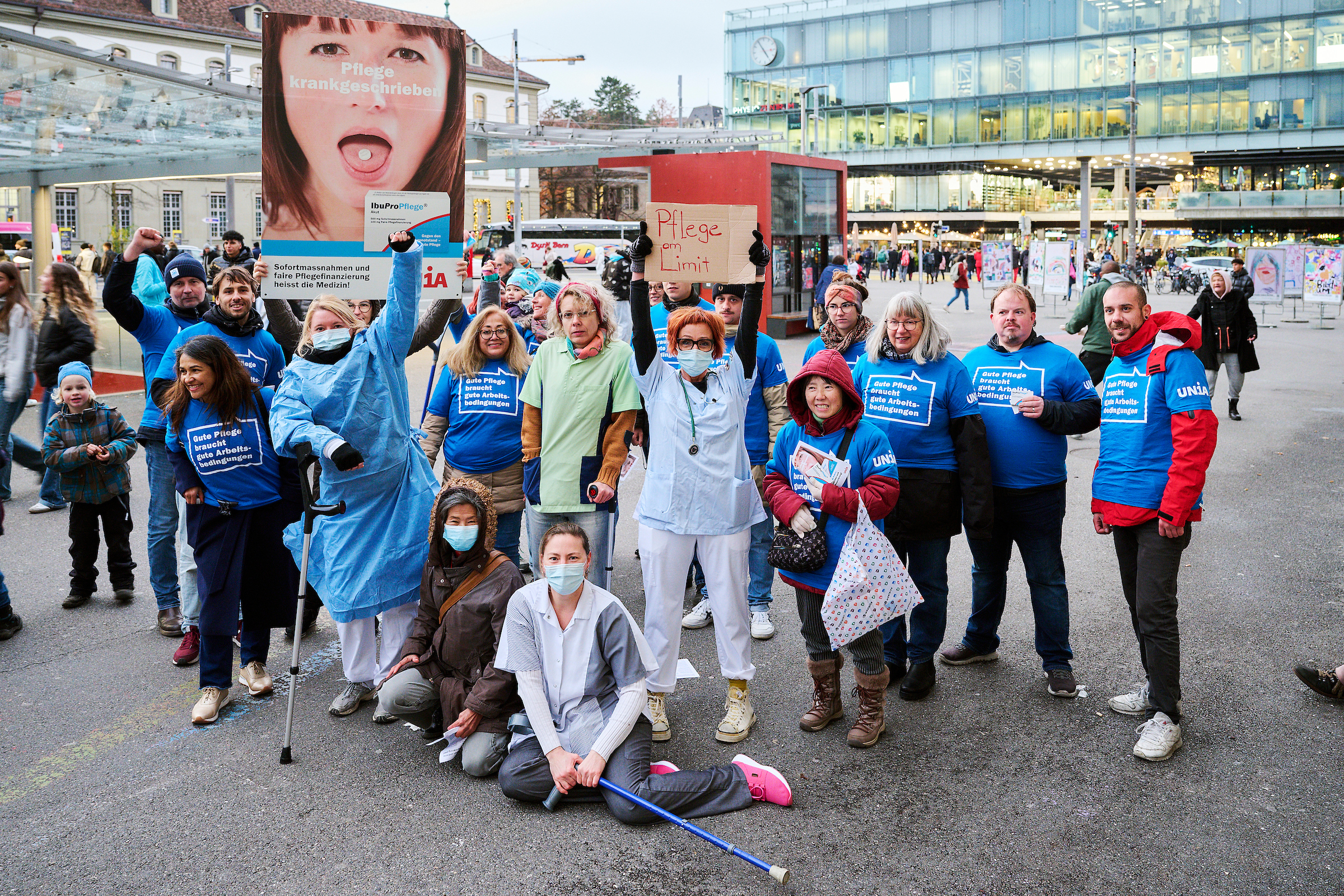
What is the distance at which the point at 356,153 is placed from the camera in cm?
563

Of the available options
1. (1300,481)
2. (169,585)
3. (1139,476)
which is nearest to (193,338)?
(169,585)

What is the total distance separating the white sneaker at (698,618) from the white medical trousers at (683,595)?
4.69ft

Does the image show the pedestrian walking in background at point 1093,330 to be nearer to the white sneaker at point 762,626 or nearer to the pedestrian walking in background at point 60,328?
the white sneaker at point 762,626

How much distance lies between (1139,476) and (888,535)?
1.14 meters

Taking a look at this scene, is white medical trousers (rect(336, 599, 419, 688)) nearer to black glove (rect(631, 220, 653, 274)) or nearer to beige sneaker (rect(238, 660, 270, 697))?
beige sneaker (rect(238, 660, 270, 697))

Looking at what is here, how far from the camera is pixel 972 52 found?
55.1 m

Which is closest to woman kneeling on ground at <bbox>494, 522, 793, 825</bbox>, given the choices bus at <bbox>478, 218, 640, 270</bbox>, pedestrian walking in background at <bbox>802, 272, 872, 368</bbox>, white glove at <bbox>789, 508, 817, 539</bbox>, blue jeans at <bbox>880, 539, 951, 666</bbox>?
white glove at <bbox>789, 508, 817, 539</bbox>

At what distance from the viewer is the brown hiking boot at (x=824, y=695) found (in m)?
4.71

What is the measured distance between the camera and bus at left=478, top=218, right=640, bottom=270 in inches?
1817

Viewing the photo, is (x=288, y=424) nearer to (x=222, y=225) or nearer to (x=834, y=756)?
(x=834, y=756)

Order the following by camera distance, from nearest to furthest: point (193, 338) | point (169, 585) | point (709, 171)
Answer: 1. point (193, 338)
2. point (169, 585)
3. point (709, 171)

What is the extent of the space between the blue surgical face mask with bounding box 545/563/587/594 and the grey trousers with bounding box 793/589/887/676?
1.00 m

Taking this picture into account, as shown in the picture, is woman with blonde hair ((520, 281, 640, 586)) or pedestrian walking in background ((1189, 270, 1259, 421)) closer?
woman with blonde hair ((520, 281, 640, 586))

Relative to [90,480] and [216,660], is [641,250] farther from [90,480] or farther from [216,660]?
[90,480]
